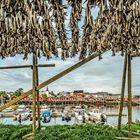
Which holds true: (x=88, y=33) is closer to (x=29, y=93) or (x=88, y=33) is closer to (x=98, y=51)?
(x=98, y=51)

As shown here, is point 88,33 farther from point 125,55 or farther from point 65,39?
point 125,55

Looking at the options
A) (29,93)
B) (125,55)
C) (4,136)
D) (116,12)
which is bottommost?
(4,136)

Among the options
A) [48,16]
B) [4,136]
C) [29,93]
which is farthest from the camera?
[4,136]

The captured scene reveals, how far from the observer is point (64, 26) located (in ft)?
16.6

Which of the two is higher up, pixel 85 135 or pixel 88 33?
pixel 88 33

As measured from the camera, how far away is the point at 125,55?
5910 millimetres

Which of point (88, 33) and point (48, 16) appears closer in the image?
point (48, 16)

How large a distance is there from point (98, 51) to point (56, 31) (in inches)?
26.2

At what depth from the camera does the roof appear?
4445 millimetres

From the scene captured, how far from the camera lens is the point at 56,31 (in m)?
5.04

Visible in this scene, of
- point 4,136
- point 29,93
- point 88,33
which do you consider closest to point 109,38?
point 88,33

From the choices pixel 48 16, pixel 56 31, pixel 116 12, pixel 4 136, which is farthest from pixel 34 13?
pixel 4 136

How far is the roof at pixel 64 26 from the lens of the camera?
175 inches

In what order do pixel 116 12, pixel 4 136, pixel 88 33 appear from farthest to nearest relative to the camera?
pixel 4 136
pixel 88 33
pixel 116 12
